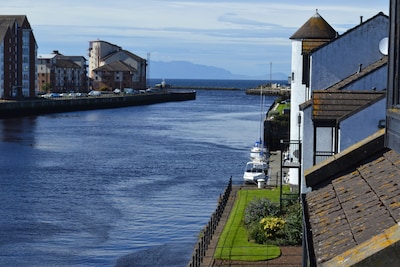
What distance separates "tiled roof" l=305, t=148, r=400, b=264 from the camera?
448 centimetres

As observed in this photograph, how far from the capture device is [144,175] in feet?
168

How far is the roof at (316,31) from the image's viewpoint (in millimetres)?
33281

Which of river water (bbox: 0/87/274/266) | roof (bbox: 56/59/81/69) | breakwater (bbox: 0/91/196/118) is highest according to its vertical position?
roof (bbox: 56/59/81/69)

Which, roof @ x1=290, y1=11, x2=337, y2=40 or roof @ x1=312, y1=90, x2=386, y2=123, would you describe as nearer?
roof @ x1=312, y1=90, x2=386, y2=123

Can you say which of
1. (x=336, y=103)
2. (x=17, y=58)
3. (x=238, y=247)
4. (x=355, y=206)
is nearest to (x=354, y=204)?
(x=355, y=206)

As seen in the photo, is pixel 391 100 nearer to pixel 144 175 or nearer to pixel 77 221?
pixel 77 221

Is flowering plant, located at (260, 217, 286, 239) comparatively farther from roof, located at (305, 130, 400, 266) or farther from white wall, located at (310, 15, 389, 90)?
roof, located at (305, 130, 400, 266)

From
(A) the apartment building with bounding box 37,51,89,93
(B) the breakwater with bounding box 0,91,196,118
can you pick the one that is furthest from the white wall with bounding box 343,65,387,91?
(A) the apartment building with bounding box 37,51,89,93

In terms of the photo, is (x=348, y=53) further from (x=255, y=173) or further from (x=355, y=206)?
(x=355, y=206)

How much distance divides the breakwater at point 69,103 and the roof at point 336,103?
101m

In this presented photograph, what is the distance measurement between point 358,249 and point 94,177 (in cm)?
4643


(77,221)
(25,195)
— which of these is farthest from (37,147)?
(77,221)

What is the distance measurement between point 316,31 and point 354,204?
28.8 metres

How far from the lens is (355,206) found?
5.20 meters
